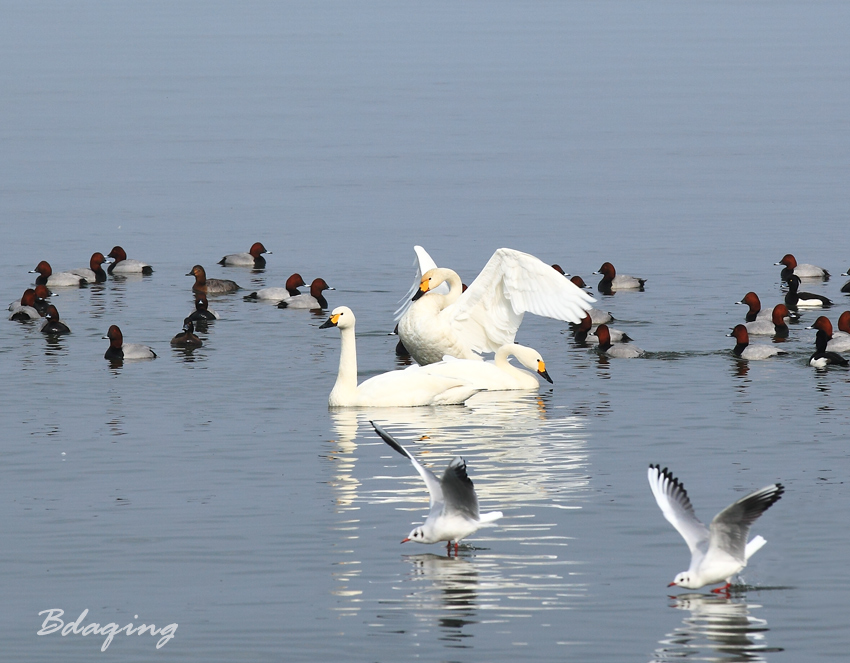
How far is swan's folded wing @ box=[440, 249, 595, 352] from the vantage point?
882 inches

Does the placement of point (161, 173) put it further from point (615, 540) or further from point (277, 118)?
point (615, 540)

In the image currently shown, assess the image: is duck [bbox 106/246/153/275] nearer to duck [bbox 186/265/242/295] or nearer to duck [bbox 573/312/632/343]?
duck [bbox 186/265/242/295]

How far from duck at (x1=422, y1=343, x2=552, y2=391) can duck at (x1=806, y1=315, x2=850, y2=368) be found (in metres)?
3.89

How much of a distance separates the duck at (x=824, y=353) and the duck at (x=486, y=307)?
331 cm

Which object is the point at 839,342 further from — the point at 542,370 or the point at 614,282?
the point at 614,282

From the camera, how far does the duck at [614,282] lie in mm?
29031

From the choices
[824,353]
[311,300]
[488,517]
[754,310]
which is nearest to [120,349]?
[311,300]

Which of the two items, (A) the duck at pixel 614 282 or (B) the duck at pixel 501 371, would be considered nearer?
(B) the duck at pixel 501 371

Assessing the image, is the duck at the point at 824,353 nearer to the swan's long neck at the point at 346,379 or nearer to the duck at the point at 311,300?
the swan's long neck at the point at 346,379

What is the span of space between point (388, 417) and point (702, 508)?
5.93 m

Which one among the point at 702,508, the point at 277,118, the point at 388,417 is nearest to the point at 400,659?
the point at 702,508

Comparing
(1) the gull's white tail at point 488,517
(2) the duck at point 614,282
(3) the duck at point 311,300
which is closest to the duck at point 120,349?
(3) the duck at point 311,300

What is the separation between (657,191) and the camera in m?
41.3

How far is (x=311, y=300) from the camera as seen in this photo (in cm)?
2772
